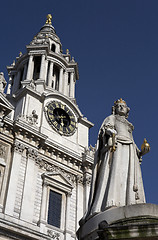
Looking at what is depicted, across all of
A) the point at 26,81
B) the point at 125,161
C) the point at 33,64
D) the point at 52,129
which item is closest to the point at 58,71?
the point at 33,64

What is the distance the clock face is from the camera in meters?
26.1

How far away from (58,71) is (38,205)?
16.7 m

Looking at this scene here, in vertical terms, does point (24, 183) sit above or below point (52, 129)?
below

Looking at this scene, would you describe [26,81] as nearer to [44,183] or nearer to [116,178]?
[44,183]

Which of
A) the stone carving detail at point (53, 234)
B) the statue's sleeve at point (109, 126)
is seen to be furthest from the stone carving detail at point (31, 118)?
the statue's sleeve at point (109, 126)

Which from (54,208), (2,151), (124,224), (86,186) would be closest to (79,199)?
(86,186)

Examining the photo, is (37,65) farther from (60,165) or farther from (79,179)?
(79,179)

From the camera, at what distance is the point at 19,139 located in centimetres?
2214

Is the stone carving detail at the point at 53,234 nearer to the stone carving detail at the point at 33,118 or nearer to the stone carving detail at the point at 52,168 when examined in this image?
the stone carving detail at the point at 52,168

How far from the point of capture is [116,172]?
25.5ft

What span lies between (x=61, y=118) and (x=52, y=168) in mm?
5421

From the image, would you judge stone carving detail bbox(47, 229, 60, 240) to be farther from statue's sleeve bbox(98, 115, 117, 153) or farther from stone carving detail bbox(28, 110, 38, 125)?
statue's sleeve bbox(98, 115, 117, 153)

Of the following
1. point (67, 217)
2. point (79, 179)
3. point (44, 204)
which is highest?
point (79, 179)

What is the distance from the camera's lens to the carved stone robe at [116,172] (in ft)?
A: 24.4
